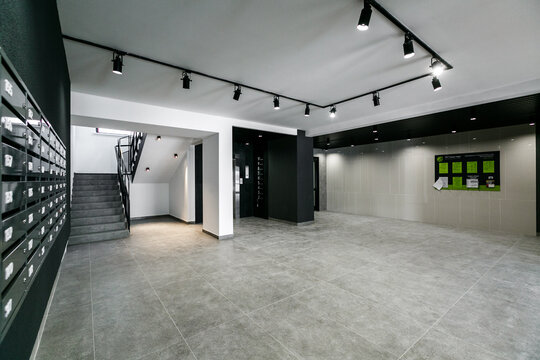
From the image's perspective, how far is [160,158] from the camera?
767 centimetres

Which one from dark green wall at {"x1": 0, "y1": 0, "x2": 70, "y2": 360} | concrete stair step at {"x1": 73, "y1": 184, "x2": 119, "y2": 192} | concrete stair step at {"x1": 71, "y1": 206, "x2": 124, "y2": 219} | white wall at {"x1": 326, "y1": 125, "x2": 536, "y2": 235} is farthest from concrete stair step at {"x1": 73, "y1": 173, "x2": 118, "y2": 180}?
white wall at {"x1": 326, "y1": 125, "x2": 536, "y2": 235}

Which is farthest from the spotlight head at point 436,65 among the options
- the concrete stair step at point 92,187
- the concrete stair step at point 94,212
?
the concrete stair step at point 92,187

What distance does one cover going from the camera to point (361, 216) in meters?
9.30

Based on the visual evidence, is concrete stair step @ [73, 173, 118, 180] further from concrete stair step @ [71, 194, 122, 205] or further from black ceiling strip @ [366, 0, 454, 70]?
black ceiling strip @ [366, 0, 454, 70]

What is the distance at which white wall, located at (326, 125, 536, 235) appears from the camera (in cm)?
609

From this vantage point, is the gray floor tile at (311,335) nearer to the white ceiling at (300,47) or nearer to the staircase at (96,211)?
the white ceiling at (300,47)

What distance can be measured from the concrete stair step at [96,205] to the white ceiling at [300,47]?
3.59 meters

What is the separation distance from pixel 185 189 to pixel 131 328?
229 inches

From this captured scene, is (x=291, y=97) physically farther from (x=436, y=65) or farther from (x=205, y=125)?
(x=436, y=65)

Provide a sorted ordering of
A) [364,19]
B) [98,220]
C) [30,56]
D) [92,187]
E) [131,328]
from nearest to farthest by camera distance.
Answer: [30,56] < [364,19] < [131,328] < [98,220] < [92,187]

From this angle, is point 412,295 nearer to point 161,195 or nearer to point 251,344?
point 251,344

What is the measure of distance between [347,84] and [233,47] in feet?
6.65

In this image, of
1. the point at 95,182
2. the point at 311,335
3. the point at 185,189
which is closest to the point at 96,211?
the point at 95,182

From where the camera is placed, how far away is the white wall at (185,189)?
7.61 metres
